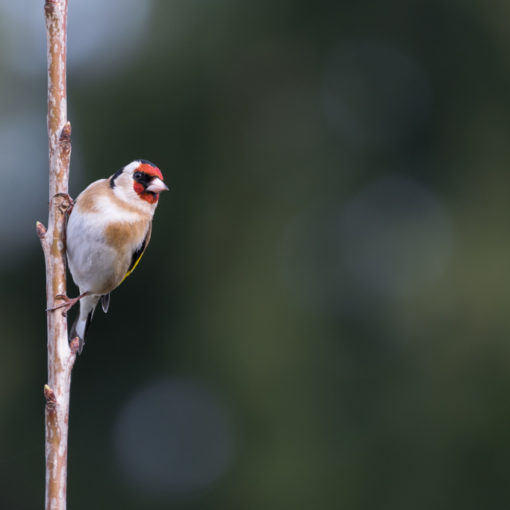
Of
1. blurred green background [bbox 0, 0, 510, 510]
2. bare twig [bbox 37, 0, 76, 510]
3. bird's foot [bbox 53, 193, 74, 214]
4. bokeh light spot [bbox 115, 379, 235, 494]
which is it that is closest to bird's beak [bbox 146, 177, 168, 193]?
bird's foot [bbox 53, 193, 74, 214]

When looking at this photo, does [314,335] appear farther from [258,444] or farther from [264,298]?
[258,444]

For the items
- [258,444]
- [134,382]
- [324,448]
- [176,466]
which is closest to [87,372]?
[134,382]

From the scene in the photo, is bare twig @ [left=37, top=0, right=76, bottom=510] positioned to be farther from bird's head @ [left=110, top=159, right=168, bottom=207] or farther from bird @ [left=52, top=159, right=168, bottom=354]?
bird's head @ [left=110, top=159, right=168, bottom=207]

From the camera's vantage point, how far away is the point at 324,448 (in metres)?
13.4

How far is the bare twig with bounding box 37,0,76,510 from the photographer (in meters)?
2.37

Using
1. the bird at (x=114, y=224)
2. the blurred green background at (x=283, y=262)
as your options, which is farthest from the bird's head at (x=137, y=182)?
the blurred green background at (x=283, y=262)

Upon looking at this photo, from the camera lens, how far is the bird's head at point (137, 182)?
364cm

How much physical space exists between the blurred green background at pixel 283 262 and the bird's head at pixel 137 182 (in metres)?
10.3

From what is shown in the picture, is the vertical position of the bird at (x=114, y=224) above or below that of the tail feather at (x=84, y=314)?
above

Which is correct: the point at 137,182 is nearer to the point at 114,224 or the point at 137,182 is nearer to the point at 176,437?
the point at 114,224

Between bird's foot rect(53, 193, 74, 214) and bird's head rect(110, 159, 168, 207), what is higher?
bird's head rect(110, 159, 168, 207)

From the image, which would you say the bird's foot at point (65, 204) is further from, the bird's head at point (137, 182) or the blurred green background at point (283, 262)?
the blurred green background at point (283, 262)

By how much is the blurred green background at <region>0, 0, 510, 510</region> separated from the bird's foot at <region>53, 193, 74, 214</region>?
1074 cm

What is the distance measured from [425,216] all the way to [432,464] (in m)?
4.21
